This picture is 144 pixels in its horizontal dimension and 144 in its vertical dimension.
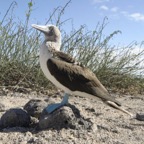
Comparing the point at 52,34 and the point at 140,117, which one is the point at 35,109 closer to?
the point at 52,34

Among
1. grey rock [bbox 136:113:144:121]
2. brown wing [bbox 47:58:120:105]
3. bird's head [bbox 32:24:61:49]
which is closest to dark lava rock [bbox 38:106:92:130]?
brown wing [bbox 47:58:120:105]

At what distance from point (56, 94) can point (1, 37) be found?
1.44 m

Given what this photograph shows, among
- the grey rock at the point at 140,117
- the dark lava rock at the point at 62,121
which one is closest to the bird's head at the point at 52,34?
the dark lava rock at the point at 62,121

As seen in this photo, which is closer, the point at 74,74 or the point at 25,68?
the point at 74,74

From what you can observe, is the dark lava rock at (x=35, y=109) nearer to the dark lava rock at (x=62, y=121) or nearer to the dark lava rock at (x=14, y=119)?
the dark lava rock at (x=14, y=119)

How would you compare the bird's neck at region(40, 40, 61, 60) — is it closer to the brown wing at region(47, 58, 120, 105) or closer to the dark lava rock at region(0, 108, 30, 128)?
the brown wing at region(47, 58, 120, 105)

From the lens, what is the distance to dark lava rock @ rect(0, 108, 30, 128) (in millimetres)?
3575

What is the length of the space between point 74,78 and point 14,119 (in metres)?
0.72

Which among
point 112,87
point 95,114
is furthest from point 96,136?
point 112,87

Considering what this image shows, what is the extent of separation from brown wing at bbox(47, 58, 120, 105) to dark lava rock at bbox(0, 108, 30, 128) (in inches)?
19.9

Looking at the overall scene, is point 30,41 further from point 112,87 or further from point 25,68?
point 112,87

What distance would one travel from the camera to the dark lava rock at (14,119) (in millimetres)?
3575

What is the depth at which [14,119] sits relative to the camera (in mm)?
3590

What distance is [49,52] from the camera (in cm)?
373
